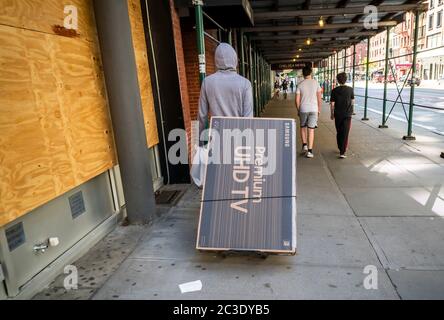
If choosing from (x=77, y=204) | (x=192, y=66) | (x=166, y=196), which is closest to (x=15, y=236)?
(x=77, y=204)

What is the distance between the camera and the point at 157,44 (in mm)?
5426

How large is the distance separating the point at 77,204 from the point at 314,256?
248cm

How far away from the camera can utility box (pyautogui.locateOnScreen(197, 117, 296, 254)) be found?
10.7ft

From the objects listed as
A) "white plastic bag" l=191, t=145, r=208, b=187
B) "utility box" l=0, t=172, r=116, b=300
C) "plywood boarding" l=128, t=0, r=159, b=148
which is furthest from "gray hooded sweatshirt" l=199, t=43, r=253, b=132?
"utility box" l=0, t=172, r=116, b=300

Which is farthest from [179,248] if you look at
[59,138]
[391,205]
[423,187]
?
[423,187]

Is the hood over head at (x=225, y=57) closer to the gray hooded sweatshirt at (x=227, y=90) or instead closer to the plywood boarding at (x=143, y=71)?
the gray hooded sweatshirt at (x=227, y=90)

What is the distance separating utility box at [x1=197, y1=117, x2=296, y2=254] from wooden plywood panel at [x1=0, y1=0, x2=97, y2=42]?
176 cm

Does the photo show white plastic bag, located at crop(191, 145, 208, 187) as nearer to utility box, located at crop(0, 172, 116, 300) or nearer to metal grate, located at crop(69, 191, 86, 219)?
utility box, located at crop(0, 172, 116, 300)

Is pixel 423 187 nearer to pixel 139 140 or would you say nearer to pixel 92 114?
pixel 139 140

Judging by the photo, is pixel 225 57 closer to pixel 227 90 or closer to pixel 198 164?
pixel 227 90

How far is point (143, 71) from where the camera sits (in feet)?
17.0

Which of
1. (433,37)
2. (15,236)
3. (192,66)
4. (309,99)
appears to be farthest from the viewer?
(433,37)

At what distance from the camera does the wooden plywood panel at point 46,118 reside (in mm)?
2678

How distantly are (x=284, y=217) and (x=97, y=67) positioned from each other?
8.80 ft
